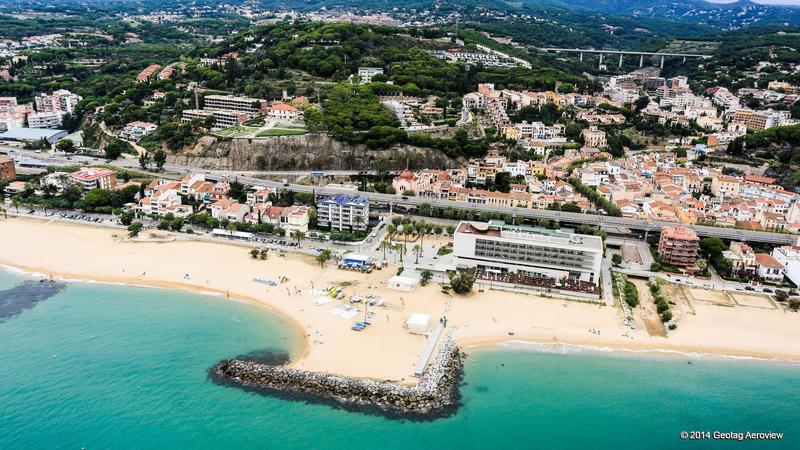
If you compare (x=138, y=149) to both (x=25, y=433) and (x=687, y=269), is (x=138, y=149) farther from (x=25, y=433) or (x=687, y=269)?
(x=687, y=269)

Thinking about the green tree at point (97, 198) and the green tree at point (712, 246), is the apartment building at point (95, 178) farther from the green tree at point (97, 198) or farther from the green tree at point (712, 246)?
the green tree at point (712, 246)

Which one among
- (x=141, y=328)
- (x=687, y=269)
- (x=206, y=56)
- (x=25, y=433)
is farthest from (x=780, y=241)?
(x=206, y=56)

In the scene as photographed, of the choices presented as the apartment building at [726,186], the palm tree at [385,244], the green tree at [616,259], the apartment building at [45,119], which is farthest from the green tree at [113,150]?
the apartment building at [726,186]

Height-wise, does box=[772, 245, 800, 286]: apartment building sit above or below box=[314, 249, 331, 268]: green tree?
above

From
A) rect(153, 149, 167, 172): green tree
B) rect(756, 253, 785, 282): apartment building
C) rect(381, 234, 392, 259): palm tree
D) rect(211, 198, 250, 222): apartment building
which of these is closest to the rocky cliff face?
rect(153, 149, 167, 172): green tree

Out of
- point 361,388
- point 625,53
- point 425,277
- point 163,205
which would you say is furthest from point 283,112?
point 625,53

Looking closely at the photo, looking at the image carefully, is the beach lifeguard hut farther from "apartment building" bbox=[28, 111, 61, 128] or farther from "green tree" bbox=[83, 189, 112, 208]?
"apartment building" bbox=[28, 111, 61, 128]
